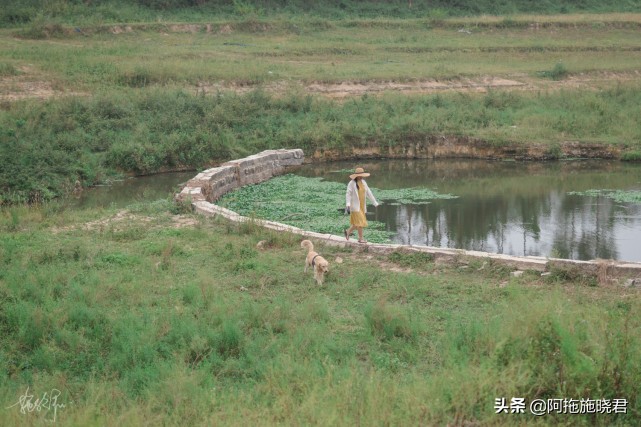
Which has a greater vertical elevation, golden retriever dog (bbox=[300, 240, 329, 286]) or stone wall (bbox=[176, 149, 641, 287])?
golden retriever dog (bbox=[300, 240, 329, 286])

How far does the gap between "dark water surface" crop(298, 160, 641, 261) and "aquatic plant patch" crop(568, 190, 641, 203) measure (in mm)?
228

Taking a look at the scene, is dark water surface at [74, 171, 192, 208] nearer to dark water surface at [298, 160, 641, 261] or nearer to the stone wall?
the stone wall

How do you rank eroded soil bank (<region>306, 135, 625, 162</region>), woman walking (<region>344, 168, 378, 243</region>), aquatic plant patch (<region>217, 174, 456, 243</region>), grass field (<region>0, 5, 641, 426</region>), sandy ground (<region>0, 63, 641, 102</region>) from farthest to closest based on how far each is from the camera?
1. sandy ground (<region>0, 63, 641, 102</region>)
2. eroded soil bank (<region>306, 135, 625, 162</region>)
3. aquatic plant patch (<region>217, 174, 456, 243</region>)
4. woman walking (<region>344, 168, 378, 243</region>)
5. grass field (<region>0, 5, 641, 426</region>)

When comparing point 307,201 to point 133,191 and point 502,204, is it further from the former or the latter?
point 133,191

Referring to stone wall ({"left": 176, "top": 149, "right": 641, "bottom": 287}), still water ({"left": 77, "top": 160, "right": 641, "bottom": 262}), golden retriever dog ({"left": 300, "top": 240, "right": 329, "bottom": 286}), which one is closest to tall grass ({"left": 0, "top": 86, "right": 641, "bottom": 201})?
still water ({"left": 77, "top": 160, "right": 641, "bottom": 262})

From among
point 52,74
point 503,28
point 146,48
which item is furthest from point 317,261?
point 503,28

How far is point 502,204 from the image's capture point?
17984 mm

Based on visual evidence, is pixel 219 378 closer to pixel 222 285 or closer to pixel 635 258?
pixel 222 285

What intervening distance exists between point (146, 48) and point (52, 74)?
6.33 meters

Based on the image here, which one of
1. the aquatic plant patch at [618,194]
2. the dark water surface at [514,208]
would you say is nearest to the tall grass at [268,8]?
the dark water surface at [514,208]

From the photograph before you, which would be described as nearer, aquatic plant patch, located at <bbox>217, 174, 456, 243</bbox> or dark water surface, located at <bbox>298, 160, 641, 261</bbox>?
dark water surface, located at <bbox>298, 160, 641, 261</bbox>

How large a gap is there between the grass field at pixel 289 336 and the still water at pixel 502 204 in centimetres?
333

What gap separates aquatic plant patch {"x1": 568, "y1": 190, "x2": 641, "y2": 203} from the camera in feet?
57.9

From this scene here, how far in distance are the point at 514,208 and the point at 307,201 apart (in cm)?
453
